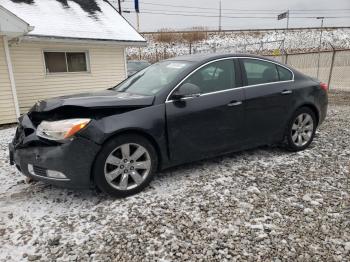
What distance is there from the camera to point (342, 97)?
11055 mm

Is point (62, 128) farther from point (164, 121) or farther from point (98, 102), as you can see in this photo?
point (164, 121)

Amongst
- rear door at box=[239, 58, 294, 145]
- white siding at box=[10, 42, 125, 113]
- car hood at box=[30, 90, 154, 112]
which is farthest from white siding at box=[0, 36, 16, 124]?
rear door at box=[239, 58, 294, 145]

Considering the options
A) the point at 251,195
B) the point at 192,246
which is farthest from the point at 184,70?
the point at 192,246

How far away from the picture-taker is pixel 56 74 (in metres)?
10.2

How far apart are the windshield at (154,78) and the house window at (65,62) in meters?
6.70

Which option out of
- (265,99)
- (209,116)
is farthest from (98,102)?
(265,99)

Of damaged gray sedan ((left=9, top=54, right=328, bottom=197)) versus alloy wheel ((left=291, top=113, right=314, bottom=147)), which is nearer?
damaged gray sedan ((left=9, top=54, right=328, bottom=197))

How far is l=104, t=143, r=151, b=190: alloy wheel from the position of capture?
329cm

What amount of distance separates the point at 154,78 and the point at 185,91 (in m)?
0.74

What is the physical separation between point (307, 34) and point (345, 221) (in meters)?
51.7

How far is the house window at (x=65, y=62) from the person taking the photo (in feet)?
33.0

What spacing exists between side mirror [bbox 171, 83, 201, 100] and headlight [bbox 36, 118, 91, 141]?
1116mm

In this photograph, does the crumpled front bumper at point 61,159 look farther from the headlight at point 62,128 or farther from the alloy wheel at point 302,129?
the alloy wheel at point 302,129

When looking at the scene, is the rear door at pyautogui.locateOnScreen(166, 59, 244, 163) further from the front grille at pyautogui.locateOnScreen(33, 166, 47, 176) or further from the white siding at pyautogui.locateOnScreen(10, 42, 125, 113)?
the white siding at pyautogui.locateOnScreen(10, 42, 125, 113)
